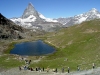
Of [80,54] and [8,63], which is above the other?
[80,54]

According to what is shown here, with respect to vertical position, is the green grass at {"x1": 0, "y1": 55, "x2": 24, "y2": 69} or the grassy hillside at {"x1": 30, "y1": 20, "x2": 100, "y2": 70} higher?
the grassy hillside at {"x1": 30, "y1": 20, "x2": 100, "y2": 70}

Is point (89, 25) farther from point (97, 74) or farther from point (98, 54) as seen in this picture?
point (97, 74)

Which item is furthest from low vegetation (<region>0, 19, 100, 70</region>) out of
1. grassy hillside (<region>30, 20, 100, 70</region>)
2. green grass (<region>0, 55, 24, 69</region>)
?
green grass (<region>0, 55, 24, 69</region>)

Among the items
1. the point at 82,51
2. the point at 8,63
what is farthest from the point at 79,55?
the point at 8,63


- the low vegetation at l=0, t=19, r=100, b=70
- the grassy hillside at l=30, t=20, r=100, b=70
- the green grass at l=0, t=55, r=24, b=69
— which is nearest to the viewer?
the low vegetation at l=0, t=19, r=100, b=70

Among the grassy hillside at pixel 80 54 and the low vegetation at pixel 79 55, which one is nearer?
the low vegetation at pixel 79 55

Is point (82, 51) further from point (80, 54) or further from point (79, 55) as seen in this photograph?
point (79, 55)

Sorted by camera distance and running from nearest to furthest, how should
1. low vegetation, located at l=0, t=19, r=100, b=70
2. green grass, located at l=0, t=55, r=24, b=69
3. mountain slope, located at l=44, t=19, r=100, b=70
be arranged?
low vegetation, located at l=0, t=19, r=100, b=70 < mountain slope, located at l=44, t=19, r=100, b=70 < green grass, located at l=0, t=55, r=24, b=69

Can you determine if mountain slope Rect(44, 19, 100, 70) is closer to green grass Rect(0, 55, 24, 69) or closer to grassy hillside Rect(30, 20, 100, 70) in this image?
grassy hillside Rect(30, 20, 100, 70)

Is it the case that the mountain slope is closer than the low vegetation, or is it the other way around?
the low vegetation

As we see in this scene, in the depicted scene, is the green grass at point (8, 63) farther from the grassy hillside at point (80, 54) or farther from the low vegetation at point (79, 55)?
the grassy hillside at point (80, 54)

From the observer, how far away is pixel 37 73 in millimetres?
81938

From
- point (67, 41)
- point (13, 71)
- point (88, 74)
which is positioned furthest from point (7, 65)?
point (67, 41)

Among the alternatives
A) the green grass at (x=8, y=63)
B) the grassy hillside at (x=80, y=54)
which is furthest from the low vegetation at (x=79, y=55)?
the green grass at (x=8, y=63)
